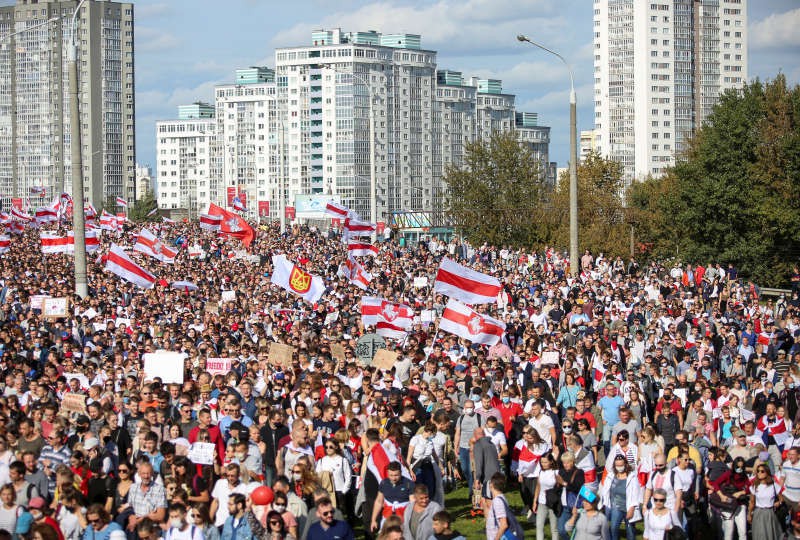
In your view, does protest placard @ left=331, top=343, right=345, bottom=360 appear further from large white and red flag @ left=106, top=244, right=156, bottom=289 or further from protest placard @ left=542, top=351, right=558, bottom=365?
large white and red flag @ left=106, top=244, right=156, bottom=289

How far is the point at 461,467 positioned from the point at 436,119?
598 feet

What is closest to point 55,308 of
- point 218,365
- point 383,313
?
point 383,313

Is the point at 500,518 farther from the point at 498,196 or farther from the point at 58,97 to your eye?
the point at 58,97

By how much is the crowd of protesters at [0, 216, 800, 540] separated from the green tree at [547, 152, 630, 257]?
34.6 meters

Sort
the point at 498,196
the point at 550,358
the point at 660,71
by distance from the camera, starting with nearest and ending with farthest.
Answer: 1. the point at 550,358
2. the point at 498,196
3. the point at 660,71

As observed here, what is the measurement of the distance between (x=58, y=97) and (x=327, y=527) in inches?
6070

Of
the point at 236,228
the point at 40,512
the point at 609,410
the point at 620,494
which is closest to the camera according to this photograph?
the point at 40,512

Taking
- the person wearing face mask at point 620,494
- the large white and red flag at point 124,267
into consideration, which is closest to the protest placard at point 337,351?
the large white and red flag at point 124,267

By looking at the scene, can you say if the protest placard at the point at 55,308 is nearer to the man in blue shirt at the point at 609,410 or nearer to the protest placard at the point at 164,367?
the protest placard at the point at 164,367

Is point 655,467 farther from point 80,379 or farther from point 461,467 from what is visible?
point 80,379

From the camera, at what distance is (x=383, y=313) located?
2303 centimetres

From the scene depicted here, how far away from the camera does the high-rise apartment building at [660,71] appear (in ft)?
557

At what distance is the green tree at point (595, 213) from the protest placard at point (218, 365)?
41.9m

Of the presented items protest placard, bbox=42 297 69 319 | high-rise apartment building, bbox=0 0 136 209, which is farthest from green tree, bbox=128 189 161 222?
protest placard, bbox=42 297 69 319
